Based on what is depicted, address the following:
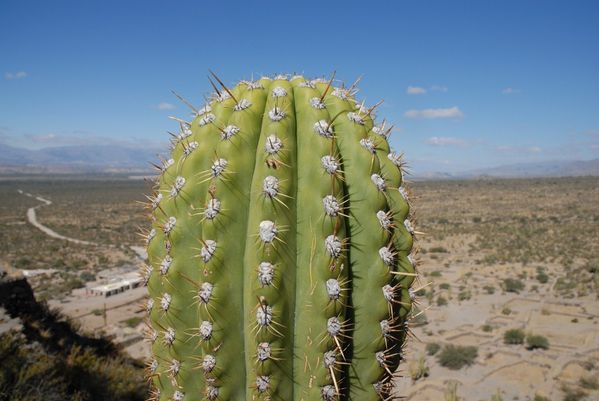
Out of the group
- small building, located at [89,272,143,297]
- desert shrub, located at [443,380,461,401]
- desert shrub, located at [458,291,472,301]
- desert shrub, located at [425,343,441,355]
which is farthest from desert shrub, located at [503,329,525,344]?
small building, located at [89,272,143,297]

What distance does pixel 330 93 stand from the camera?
2693 mm

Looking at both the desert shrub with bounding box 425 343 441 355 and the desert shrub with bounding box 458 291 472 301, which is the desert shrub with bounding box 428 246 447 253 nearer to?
the desert shrub with bounding box 458 291 472 301

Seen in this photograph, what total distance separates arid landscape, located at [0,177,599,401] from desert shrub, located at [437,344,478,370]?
31mm

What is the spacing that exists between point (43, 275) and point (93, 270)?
2830mm

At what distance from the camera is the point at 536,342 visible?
12.4 metres

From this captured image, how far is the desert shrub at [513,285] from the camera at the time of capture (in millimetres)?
18562

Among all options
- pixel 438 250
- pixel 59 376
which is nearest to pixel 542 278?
pixel 438 250

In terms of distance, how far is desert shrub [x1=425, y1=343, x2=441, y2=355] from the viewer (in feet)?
A: 41.1

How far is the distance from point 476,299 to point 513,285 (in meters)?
2.41

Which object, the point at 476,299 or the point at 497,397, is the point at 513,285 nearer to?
the point at 476,299

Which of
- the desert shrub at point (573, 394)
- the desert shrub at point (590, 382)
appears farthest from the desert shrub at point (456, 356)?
the desert shrub at point (590, 382)

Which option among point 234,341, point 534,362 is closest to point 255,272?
point 234,341

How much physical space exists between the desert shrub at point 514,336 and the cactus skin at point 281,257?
12.1m

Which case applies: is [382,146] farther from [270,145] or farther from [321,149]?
[270,145]
